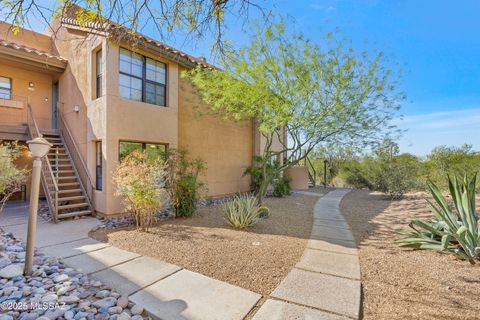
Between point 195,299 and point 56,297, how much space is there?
186cm

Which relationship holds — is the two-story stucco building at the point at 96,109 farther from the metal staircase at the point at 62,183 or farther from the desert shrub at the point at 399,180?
the desert shrub at the point at 399,180

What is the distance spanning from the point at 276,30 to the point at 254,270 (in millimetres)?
6795

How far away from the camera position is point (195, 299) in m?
3.30

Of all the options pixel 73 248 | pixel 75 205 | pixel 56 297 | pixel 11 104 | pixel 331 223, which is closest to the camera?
pixel 56 297

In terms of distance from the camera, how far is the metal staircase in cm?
780

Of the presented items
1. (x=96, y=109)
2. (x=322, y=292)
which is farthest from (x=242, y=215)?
(x=96, y=109)

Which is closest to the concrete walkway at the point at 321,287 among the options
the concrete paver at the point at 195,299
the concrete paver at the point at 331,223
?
the concrete paver at the point at 195,299

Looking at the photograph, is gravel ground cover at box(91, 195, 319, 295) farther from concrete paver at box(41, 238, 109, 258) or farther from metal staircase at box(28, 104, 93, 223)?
metal staircase at box(28, 104, 93, 223)

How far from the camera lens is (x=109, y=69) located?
7781mm

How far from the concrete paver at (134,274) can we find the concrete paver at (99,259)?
0.20 metres

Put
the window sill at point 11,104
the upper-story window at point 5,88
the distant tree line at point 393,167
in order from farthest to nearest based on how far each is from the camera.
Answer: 1. the distant tree line at point 393,167
2. the upper-story window at point 5,88
3. the window sill at point 11,104

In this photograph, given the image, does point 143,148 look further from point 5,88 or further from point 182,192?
point 5,88

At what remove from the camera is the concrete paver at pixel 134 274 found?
12.0 feet

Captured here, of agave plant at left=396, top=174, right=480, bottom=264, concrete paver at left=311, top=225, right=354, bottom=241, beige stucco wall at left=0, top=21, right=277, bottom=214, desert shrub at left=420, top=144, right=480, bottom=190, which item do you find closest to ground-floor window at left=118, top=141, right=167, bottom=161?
beige stucco wall at left=0, top=21, right=277, bottom=214
